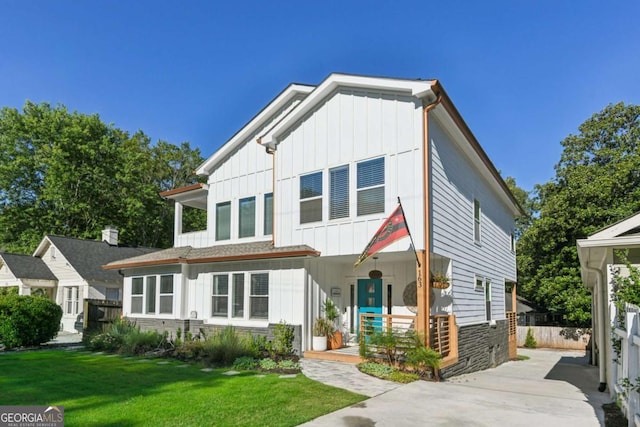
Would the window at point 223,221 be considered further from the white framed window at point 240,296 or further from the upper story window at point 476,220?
the upper story window at point 476,220

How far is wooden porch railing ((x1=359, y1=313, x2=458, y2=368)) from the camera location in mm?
10053

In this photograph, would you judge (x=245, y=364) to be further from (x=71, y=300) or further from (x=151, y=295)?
(x=71, y=300)

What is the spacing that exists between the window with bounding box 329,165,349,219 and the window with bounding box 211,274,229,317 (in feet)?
14.6

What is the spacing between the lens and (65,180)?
3180 cm

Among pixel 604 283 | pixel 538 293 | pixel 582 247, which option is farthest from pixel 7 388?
pixel 538 293

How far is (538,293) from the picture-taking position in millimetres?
26594

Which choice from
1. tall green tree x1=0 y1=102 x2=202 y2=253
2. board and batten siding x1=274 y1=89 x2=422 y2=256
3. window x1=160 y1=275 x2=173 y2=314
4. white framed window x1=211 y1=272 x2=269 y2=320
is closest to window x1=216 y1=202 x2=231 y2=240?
white framed window x1=211 y1=272 x2=269 y2=320

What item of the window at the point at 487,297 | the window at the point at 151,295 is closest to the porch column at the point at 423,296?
the window at the point at 487,297

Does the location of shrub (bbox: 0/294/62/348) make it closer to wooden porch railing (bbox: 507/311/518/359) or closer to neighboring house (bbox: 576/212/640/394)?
neighboring house (bbox: 576/212/640/394)

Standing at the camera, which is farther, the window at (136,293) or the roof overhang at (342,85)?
the window at (136,293)

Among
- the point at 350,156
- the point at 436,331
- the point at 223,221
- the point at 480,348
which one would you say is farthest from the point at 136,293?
the point at 480,348

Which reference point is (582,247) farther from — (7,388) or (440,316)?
(7,388)

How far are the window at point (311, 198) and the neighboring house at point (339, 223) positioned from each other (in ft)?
0.12

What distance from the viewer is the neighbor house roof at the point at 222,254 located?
11952mm
